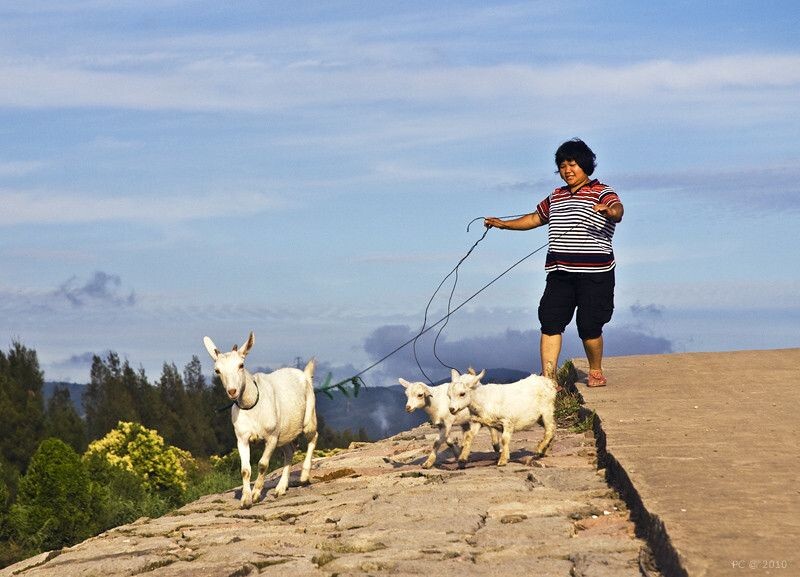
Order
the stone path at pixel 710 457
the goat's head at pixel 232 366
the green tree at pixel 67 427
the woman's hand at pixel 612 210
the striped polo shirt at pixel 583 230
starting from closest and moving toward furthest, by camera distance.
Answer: the stone path at pixel 710 457, the goat's head at pixel 232 366, the woman's hand at pixel 612 210, the striped polo shirt at pixel 583 230, the green tree at pixel 67 427

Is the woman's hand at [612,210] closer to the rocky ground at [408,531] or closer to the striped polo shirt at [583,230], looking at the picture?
the striped polo shirt at [583,230]

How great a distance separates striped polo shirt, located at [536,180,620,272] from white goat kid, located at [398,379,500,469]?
2.01 meters

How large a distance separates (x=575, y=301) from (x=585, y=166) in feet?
4.59

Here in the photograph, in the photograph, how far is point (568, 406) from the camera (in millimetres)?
13078

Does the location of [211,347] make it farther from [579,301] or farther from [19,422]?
[19,422]

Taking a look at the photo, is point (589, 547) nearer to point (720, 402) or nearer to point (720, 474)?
point (720, 474)

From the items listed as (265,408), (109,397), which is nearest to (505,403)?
(265,408)

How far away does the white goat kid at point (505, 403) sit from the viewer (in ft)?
34.3

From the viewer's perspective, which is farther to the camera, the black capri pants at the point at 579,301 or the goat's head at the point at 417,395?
the black capri pants at the point at 579,301

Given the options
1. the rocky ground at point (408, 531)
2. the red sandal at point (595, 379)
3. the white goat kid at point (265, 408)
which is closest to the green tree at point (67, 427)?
the red sandal at point (595, 379)

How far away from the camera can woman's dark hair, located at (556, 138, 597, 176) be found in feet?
40.0

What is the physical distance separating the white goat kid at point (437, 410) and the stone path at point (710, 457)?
4.06 ft

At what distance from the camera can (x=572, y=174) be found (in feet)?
40.2

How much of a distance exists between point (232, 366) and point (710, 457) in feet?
12.5
